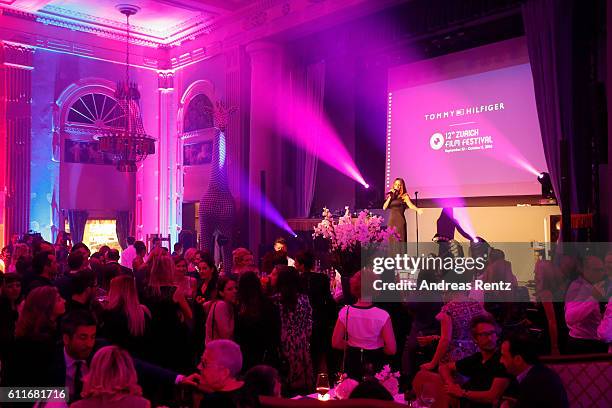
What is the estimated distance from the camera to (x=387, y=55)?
12008 millimetres

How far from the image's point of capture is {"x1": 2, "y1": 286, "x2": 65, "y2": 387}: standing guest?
3082 millimetres

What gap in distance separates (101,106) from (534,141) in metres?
9.90

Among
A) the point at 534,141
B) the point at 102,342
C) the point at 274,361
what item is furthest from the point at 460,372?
the point at 534,141

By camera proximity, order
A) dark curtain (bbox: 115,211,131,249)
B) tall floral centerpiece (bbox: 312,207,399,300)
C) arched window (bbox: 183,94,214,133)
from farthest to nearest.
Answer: dark curtain (bbox: 115,211,131,249)
arched window (bbox: 183,94,214,133)
tall floral centerpiece (bbox: 312,207,399,300)

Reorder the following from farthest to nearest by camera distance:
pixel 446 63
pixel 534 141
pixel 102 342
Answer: pixel 446 63 → pixel 534 141 → pixel 102 342

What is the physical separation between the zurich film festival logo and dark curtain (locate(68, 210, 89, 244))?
8.31 m

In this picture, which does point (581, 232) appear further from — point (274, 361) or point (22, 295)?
point (22, 295)

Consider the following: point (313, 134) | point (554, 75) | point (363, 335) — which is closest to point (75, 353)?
point (363, 335)

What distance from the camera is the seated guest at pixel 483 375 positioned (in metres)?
3.44

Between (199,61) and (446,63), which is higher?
(199,61)

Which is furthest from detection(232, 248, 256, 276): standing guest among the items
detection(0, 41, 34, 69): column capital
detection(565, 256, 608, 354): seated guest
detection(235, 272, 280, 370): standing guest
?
detection(0, 41, 34, 69): column capital

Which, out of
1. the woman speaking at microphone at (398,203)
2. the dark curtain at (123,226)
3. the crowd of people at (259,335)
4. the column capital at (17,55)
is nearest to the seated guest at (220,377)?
the crowd of people at (259,335)

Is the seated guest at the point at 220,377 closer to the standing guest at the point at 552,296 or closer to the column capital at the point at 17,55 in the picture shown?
the standing guest at the point at 552,296

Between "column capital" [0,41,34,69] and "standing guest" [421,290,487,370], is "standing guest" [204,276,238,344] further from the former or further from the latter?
"column capital" [0,41,34,69]
